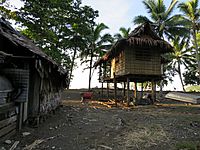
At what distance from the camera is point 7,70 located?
24.1 feet

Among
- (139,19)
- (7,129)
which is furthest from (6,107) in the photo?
(139,19)

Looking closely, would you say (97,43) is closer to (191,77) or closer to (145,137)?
(191,77)

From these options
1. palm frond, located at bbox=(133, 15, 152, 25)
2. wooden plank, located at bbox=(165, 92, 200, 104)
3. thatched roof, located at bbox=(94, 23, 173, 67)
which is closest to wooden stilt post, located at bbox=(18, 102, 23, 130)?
thatched roof, located at bbox=(94, 23, 173, 67)

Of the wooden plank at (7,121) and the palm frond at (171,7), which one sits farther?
the palm frond at (171,7)

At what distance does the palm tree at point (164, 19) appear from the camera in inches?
1014

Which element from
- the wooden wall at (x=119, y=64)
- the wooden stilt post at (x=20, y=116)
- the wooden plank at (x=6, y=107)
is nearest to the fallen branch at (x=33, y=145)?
the wooden stilt post at (x=20, y=116)

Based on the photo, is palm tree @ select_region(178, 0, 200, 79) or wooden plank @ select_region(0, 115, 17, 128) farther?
palm tree @ select_region(178, 0, 200, 79)

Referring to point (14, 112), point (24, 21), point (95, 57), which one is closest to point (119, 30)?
point (95, 57)

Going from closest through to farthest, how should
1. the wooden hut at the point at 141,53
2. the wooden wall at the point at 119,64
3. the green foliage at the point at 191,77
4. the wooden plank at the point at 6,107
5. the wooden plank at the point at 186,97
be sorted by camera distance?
the wooden plank at the point at 6,107 < the wooden hut at the point at 141,53 < the wooden wall at the point at 119,64 < the wooden plank at the point at 186,97 < the green foliage at the point at 191,77

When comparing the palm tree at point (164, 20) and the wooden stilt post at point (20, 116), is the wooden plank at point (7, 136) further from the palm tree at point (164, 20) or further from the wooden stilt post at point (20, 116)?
the palm tree at point (164, 20)

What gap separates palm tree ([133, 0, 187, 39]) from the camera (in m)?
25.8

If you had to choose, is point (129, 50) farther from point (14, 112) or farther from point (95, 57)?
point (95, 57)

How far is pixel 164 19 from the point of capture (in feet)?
86.5

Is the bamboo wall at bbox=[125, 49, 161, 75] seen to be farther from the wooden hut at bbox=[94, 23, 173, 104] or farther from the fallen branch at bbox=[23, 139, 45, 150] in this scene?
the fallen branch at bbox=[23, 139, 45, 150]
